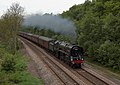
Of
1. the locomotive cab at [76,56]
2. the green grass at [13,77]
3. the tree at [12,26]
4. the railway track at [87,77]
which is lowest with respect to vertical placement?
the railway track at [87,77]

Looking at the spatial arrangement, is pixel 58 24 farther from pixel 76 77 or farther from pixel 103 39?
pixel 76 77

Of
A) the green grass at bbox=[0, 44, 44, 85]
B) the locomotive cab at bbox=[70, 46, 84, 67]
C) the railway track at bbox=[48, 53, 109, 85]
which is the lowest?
the railway track at bbox=[48, 53, 109, 85]

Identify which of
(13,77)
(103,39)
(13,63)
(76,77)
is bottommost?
(76,77)

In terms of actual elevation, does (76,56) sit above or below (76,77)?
above

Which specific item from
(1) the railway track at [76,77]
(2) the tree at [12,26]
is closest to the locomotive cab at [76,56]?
(1) the railway track at [76,77]

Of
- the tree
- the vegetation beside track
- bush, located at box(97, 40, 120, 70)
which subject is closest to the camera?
the vegetation beside track

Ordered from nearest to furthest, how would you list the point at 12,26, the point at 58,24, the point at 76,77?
the point at 76,77
the point at 12,26
the point at 58,24

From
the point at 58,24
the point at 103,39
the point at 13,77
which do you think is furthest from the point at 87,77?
the point at 58,24

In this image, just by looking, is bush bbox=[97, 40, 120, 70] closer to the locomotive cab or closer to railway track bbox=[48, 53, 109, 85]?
the locomotive cab

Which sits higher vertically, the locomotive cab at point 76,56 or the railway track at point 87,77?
the locomotive cab at point 76,56

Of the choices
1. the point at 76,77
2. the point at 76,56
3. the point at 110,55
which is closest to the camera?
the point at 76,77

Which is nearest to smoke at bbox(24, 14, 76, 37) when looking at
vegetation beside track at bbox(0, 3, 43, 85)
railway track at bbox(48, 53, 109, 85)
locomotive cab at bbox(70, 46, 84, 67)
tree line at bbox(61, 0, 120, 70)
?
vegetation beside track at bbox(0, 3, 43, 85)

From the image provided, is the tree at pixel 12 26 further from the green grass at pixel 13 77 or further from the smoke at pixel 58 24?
the green grass at pixel 13 77

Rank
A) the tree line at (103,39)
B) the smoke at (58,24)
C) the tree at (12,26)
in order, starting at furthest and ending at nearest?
1. the smoke at (58,24)
2. the tree at (12,26)
3. the tree line at (103,39)
